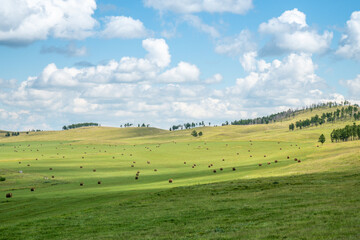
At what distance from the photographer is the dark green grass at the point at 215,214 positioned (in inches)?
776

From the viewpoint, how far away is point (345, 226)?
59.0 ft

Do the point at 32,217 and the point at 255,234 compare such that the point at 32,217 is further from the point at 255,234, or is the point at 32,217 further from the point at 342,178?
the point at 342,178

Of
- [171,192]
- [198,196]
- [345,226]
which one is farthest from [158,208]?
[345,226]

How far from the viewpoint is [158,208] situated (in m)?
32.0

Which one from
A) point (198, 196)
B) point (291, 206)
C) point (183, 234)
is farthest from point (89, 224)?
point (291, 206)

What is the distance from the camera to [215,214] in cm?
2659

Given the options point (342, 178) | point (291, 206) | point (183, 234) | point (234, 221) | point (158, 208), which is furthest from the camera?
A: point (342, 178)

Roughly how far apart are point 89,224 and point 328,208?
16.3 m

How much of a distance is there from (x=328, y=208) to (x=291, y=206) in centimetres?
311

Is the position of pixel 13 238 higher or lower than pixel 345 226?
lower

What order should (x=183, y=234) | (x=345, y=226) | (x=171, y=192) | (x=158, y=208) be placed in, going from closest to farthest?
(x=345, y=226) → (x=183, y=234) → (x=158, y=208) → (x=171, y=192)

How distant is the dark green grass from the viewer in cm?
1972

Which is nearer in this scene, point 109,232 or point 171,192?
point 109,232

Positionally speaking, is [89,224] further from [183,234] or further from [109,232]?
[183,234]
